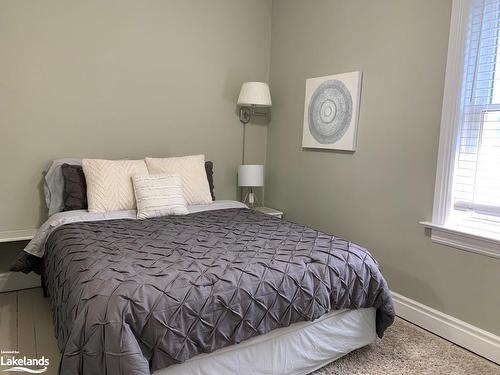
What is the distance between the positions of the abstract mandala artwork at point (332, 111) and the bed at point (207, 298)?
1009 mm

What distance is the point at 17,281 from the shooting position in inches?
113

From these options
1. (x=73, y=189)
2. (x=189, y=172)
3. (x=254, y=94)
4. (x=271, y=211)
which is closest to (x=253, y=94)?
(x=254, y=94)

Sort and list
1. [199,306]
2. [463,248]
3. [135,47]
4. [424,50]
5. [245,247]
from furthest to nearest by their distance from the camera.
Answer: [135,47], [424,50], [463,248], [245,247], [199,306]

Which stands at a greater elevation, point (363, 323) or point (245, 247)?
point (245, 247)

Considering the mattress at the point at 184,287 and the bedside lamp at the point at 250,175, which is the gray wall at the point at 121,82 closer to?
the bedside lamp at the point at 250,175

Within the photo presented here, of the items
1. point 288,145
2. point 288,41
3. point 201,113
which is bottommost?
point 288,145

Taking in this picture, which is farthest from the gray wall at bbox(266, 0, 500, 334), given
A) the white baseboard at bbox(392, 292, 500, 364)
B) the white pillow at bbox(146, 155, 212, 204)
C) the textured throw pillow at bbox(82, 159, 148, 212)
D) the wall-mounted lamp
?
the textured throw pillow at bbox(82, 159, 148, 212)

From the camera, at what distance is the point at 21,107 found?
2.73 meters

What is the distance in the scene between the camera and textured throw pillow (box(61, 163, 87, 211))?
268 centimetres

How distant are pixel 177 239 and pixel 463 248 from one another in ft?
5.49

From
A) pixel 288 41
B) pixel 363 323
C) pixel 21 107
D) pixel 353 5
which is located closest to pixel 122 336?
pixel 363 323

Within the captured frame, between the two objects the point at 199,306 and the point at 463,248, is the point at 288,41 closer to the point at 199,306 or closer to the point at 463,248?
the point at 463,248

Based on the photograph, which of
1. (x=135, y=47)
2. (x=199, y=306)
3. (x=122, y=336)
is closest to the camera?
(x=122, y=336)

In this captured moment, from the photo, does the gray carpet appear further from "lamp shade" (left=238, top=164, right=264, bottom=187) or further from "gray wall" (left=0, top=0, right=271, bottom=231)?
"gray wall" (left=0, top=0, right=271, bottom=231)
